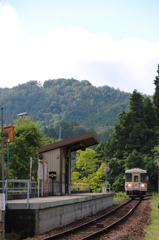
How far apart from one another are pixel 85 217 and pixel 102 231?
270 inches

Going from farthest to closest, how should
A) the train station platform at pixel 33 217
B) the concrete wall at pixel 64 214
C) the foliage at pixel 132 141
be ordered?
1. the foliage at pixel 132 141
2. the concrete wall at pixel 64 214
3. the train station platform at pixel 33 217

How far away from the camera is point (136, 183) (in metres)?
44.2

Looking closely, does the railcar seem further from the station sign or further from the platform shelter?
the station sign

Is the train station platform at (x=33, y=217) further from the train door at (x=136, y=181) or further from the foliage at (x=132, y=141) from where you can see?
the foliage at (x=132, y=141)

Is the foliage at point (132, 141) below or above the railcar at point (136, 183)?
above

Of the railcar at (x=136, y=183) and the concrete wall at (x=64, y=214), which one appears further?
the railcar at (x=136, y=183)

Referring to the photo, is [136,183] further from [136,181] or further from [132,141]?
[132,141]

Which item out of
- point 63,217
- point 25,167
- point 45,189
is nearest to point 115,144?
point 25,167

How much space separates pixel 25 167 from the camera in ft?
154

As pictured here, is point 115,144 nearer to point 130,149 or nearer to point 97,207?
point 130,149

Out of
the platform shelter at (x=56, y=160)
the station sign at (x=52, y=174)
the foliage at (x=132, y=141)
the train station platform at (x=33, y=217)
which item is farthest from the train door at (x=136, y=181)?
the train station platform at (x=33, y=217)

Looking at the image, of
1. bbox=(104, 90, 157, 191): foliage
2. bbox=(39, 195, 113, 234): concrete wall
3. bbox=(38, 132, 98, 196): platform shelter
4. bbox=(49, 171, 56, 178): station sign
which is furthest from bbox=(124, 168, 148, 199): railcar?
bbox=(104, 90, 157, 191): foliage

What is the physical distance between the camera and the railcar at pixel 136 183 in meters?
44.1

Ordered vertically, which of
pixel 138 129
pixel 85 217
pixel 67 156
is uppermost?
pixel 138 129
